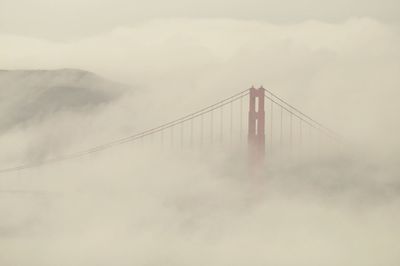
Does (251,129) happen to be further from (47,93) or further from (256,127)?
(47,93)

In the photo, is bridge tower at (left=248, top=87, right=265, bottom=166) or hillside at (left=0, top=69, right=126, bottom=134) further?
hillside at (left=0, top=69, right=126, bottom=134)

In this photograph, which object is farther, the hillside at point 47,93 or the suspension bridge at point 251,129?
the hillside at point 47,93

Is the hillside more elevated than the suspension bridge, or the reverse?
the hillside

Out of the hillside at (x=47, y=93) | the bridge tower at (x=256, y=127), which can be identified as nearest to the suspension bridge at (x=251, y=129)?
the bridge tower at (x=256, y=127)

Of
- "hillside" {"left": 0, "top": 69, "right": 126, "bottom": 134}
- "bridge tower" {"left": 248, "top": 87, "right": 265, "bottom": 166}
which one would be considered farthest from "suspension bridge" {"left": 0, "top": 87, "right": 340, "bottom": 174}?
"hillside" {"left": 0, "top": 69, "right": 126, "bottom": 134}

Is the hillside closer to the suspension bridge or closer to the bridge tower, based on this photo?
the suspension bridge

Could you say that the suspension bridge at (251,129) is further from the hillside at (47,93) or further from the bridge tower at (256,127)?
the hillside at (47,93)

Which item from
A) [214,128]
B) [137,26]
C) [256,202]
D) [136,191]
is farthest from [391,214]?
[137,26]
